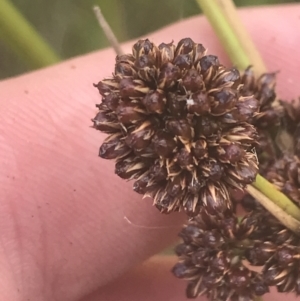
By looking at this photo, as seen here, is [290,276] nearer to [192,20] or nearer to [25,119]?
[25,119]

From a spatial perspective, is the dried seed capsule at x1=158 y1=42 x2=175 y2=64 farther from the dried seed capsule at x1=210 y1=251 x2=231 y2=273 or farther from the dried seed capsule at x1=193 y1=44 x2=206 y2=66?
the dried seed capsule at x1=210 y1=251 x2=231 y2=273

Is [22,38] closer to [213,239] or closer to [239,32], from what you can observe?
[239,32]

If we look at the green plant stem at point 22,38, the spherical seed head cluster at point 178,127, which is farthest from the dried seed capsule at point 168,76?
the green plant stem at point 22,38

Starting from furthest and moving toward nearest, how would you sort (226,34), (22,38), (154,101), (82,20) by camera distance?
1. (82,20)
2. (22,38)
3. (226,34)
4. (154,101)

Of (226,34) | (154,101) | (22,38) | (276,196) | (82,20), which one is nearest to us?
(154,101)

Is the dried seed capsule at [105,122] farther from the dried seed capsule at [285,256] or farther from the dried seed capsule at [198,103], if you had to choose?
the dried seed capsule at [285,256]

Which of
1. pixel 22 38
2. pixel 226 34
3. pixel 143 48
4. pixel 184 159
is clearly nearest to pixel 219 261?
pixel 184 159

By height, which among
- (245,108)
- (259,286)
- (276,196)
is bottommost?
(259,286)
